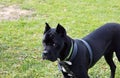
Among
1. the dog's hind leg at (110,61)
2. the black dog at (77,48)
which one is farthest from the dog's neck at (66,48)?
the dog's hind leg at (110,61)

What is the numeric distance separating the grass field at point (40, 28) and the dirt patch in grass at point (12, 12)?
0.22 m

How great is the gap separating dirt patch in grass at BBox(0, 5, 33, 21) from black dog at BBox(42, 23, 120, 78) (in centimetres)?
507

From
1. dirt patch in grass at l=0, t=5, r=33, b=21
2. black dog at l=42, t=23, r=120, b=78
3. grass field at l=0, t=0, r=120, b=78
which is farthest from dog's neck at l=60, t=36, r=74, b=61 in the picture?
dirt patch in grass at l=0, t=5, r=33, b=21

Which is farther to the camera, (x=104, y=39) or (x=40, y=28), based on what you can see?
(x=40, y=28)

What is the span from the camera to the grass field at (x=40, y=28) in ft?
20.0

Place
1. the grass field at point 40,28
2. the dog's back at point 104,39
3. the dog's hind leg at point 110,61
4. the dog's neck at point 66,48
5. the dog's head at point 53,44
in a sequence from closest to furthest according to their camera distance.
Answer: the dog's head at point 53,44 → the dog's neck at point 66,48 → the dog's back at point 104,39 → the dog's hind leg at point 110,61 → the grass field at point 40,28

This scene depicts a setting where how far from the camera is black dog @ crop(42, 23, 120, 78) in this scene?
4.03m

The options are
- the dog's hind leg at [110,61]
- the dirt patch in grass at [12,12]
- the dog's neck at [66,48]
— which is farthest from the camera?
the dirt patch in grass at [12,12]

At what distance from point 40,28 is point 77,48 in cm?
443

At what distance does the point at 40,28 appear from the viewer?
870 cm

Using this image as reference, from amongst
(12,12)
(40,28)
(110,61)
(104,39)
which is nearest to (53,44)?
(104,39)

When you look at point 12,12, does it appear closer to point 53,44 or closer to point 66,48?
point 66,48

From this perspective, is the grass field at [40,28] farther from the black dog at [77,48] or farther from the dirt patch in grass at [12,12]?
the black dog at [77,48]

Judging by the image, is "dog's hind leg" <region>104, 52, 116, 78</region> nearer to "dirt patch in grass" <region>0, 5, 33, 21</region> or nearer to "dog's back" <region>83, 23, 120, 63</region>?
"dog's back" <region>83, 23, 120, 63</region>
